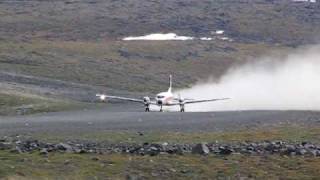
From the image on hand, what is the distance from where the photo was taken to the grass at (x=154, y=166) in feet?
101

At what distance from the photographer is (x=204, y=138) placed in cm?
4328

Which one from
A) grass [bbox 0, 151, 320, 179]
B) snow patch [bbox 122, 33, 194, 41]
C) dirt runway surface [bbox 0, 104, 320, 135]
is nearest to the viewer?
grass [bbox 0, 151, 320, 179]

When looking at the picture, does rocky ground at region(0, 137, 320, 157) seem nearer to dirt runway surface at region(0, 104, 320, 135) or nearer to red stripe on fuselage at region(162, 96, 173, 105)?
dirt runway surface at region(0, 104, 320, 135)

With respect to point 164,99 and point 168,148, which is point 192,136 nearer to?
point 168,148

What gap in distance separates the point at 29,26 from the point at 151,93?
284 feet

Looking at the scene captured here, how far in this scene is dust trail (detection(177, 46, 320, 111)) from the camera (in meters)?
89.0

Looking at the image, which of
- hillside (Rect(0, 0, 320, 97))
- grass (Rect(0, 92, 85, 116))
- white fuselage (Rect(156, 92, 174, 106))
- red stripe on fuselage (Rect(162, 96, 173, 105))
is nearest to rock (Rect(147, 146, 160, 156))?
grass (Rect(0, 92, 85, 116))

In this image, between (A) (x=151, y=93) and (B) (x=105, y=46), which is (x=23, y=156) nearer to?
(A) (x=151, y=93)

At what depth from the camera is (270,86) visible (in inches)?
4454

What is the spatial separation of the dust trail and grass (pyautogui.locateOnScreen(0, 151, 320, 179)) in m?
46.3

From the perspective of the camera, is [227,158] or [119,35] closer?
[227,158]

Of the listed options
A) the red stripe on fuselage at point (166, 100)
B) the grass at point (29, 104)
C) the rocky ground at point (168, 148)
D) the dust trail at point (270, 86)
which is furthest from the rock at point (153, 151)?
the red stripe on fuselage at point (166, 100)

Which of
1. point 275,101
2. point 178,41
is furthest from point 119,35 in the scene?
point 275,101

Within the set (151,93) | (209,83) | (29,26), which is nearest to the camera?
(151,93)
